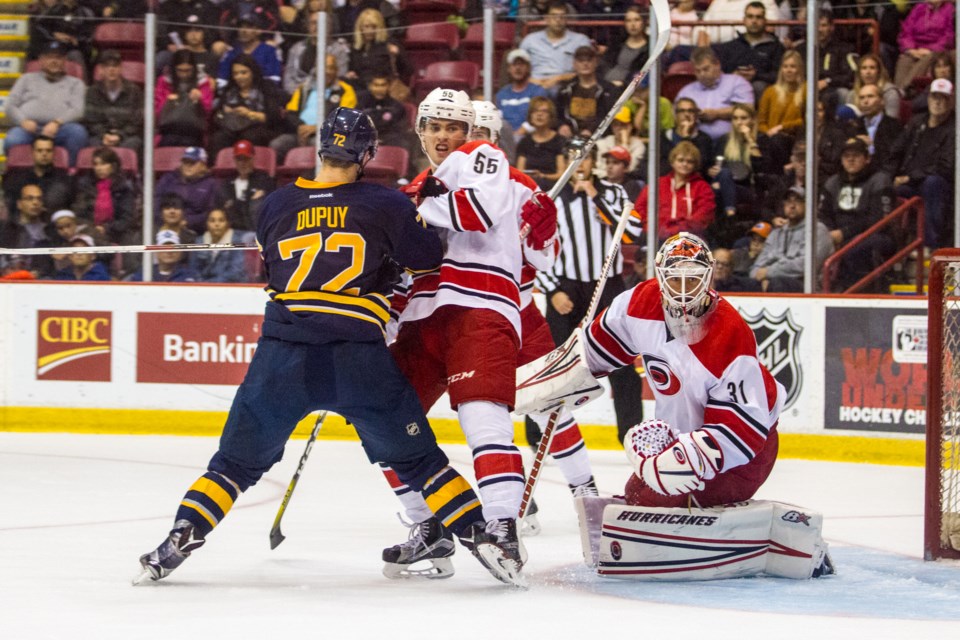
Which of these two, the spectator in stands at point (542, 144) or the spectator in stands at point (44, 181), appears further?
the spectator in stands at point (44, 181)

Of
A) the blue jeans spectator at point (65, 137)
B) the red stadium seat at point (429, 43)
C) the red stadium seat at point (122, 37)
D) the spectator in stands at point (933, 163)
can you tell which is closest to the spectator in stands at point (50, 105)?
the blue jeans spectator at point (65, 137)

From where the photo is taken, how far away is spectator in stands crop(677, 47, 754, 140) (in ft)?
23.5

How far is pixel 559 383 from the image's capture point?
379cm

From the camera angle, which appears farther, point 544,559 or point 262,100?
point 262,100

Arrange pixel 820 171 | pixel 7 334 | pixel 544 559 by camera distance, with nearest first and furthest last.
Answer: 1. pixel 544 559
2. pixel 820 171
3. pixel 7 334

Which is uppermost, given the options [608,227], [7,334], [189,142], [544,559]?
[189,142]

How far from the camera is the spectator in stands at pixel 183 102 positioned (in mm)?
7398

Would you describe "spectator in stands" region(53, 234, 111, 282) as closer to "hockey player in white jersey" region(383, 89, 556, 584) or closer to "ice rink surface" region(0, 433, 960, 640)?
"ice rink surface" region(0, 433, 960, 640)

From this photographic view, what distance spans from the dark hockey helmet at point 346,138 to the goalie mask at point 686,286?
0.74 meters

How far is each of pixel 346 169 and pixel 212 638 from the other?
3.85 ft

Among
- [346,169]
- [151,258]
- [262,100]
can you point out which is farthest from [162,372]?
[346,169]

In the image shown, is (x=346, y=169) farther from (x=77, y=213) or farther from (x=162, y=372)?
(x=77, y=213)

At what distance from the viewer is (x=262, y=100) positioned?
7.75 meters

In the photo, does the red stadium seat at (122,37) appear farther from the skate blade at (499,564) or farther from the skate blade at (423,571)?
the skate blade at (499,564)
